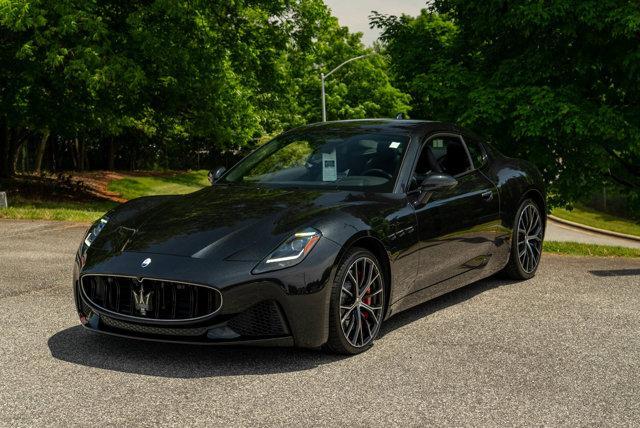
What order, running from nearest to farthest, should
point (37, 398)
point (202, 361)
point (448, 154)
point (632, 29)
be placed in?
point (37, 398), point (202, 361), point (448, 154), point (632, 29)

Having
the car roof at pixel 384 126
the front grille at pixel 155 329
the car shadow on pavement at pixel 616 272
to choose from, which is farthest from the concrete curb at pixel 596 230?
the front grille at pixel 155 329

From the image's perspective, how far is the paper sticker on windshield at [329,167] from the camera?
642 centimetres

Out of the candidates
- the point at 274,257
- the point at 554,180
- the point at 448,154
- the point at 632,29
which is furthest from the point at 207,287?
the point at 554,180

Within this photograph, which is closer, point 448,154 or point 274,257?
point 274,257

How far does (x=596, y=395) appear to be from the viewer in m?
4.72

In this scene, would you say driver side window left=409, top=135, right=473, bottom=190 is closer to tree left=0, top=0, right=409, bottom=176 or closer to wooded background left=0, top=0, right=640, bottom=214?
wooded background left=0, top=0, right=640, bottom=214

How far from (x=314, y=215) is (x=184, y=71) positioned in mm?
17538

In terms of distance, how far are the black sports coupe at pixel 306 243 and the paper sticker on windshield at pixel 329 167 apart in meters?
0.01

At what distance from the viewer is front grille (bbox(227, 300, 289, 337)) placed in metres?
5.01

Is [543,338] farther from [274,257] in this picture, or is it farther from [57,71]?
[57,71]

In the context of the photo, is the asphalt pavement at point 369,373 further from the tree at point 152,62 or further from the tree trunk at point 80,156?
the tree trunk at point 80,156

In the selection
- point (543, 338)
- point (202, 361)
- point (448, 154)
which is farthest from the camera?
point (448, 154)

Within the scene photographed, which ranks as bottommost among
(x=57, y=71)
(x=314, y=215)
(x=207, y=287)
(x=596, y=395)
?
(x=596, y=395)

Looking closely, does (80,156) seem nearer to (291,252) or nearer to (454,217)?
(454,217)
